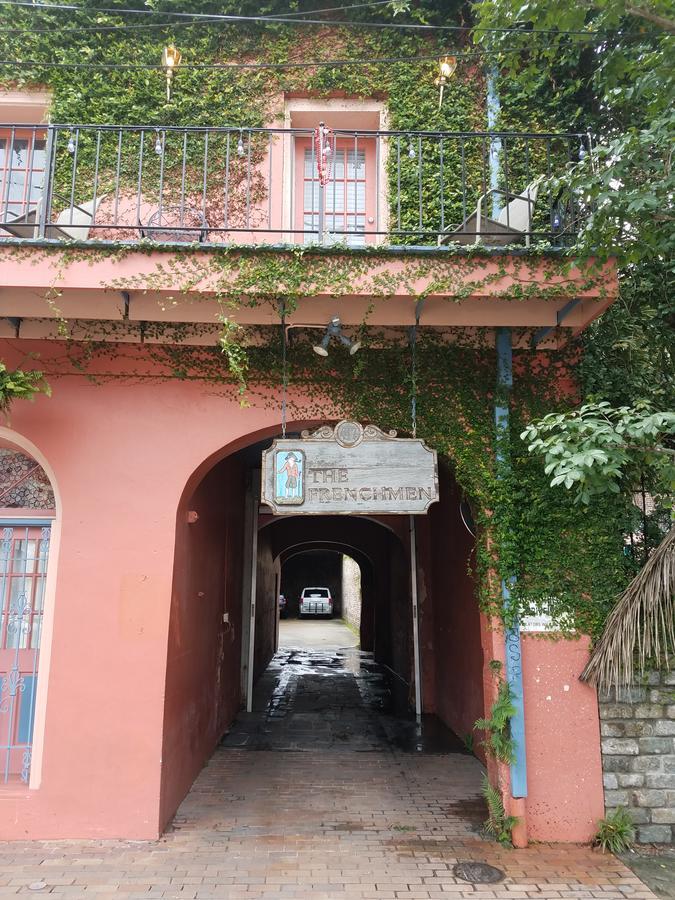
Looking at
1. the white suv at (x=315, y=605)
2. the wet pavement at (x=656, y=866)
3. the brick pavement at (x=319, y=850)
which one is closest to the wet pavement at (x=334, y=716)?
→ the brick pavement at (x=319, y=850)

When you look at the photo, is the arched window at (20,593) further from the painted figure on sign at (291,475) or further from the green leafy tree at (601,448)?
the green leafy tree at (601,448)

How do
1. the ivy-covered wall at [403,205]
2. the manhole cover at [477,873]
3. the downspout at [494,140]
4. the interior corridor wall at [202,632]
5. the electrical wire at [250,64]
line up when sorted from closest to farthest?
the manhole cover at [477,873] < the ivy-covered wall at [403,205] < the interior corridor wall at [202,632] < the downspout at [494,140] < the electrical wire at [250,64]

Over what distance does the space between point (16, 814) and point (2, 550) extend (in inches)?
84.4

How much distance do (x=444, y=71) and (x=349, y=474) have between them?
4546mm

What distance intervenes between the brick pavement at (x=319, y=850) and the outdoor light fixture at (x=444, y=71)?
22.9ft

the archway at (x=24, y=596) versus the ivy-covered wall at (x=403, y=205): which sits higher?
the ivy-covered wall at (x=403, y=205)

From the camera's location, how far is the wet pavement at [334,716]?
25.5ft

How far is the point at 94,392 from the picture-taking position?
5500mm

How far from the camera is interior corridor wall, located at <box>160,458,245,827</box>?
5.43 metres

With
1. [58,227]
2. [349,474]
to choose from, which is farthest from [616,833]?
[58,227]

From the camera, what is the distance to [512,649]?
5.18 metres

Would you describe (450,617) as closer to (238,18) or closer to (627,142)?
(627,142)

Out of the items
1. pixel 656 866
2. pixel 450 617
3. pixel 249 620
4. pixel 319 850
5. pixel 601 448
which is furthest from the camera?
pixel 249 620

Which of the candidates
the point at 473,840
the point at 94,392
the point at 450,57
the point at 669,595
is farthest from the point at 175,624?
the point at 450,57
